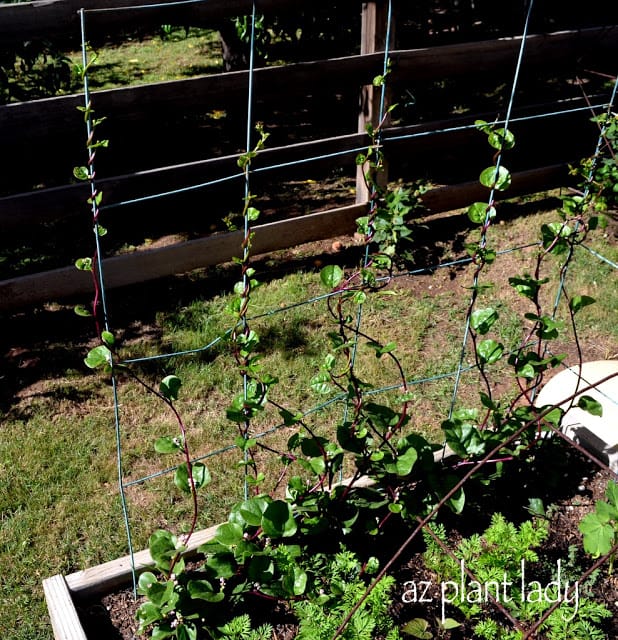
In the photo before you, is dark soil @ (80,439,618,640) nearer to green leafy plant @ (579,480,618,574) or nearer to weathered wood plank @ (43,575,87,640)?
weathered wood plank @ (43,575,87,640)

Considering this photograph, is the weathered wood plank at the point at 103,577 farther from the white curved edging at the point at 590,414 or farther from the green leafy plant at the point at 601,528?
the white curved edging at the point at 590,414

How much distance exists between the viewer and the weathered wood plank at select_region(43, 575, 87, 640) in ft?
7.02

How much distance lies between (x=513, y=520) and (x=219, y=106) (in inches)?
120

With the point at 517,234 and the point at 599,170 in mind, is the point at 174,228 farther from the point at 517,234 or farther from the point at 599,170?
the point at 599,170

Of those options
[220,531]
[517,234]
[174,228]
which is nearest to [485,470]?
[220,531]

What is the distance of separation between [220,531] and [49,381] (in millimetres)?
2079

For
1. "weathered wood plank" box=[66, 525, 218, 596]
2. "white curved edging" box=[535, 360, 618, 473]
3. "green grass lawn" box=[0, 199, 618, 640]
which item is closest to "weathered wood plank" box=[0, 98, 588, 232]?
"green grass lawn" box=[0, 199, 618, 640]

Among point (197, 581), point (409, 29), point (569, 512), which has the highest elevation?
point (409, 29)

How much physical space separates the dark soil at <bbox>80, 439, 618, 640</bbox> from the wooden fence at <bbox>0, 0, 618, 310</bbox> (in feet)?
5.54

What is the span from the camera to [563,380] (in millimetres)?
2990

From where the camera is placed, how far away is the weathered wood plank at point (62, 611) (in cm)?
214

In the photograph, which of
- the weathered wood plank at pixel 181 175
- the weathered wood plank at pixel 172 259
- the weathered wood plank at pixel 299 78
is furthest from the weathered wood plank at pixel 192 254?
the weathered wood plank at pixel 299 78

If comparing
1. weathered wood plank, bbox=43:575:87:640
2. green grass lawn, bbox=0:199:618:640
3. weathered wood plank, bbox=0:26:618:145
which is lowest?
green grass lawn, bbox=0:199:618:640

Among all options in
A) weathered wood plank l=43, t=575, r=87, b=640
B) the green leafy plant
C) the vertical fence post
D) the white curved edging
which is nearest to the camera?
the green leafy plant
